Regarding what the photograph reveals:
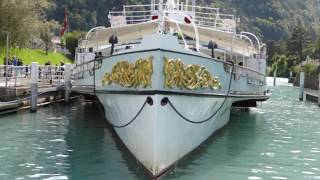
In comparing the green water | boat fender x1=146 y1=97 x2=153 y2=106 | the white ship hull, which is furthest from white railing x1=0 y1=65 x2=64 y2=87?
boat fender x1=146 y1=97 x2=153 y2=106

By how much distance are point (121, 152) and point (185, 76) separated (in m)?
3.08

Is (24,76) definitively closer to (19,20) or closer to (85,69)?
(19,20)

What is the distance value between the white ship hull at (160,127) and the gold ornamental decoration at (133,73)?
34cm

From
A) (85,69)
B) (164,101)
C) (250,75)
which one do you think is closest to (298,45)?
(250,75)

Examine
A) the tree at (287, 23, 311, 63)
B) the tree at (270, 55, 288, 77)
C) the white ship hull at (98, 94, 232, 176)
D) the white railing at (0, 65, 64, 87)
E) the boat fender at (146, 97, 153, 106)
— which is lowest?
the white ship hull at (98, 94, 232, 176)

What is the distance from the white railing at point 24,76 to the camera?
23.8 metres

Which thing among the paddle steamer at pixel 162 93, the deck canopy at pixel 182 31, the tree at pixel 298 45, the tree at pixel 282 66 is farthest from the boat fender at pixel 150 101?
the tree at pixel 298 45

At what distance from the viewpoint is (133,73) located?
12.5 m

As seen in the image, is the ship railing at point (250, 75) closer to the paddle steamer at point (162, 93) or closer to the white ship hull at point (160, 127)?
the paddle steamer at point (162, 93)

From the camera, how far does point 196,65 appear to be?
12.9 meters

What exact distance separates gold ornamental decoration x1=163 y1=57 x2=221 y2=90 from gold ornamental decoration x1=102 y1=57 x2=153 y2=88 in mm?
425

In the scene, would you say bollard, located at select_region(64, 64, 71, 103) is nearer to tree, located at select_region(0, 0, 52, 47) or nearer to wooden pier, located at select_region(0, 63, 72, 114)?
wooden pier, located at select_region(0, 63, 72, 114)

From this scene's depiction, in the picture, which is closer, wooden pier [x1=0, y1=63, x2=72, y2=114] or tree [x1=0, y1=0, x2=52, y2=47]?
wooden pier [x1=0, y1=63, x2=72, y2=114]

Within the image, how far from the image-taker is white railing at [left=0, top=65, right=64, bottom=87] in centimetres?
→ 2377
